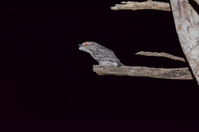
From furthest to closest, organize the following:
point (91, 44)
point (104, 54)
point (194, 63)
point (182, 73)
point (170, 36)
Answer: point (170, 36) → point (91, 44) → point (104, 54) → point (182, 73) → point (194, 63)

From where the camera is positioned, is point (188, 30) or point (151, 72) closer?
point (188, 30)

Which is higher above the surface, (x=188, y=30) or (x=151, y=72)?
(x=188, y=30)

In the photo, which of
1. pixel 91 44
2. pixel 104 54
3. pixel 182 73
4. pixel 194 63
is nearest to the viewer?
pixel 194 63

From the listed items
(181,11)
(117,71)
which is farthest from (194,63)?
(117,71)

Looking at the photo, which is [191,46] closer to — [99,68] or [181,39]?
[181,39]

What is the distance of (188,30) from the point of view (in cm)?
122

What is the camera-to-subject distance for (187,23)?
1.23 meters

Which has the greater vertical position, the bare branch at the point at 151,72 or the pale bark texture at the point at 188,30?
the pale bark texture at the point at 188,30

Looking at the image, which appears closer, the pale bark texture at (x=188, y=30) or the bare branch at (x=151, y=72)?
the pale bark texture at (x=188, y=30)

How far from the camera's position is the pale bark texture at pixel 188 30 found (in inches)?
47.8

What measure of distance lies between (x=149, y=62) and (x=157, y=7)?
282 cm

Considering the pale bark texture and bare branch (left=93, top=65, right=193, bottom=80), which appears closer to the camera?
the pale bark texture

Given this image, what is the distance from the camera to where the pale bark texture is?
1215 mm

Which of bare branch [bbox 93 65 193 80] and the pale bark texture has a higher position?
the pale bark texture
